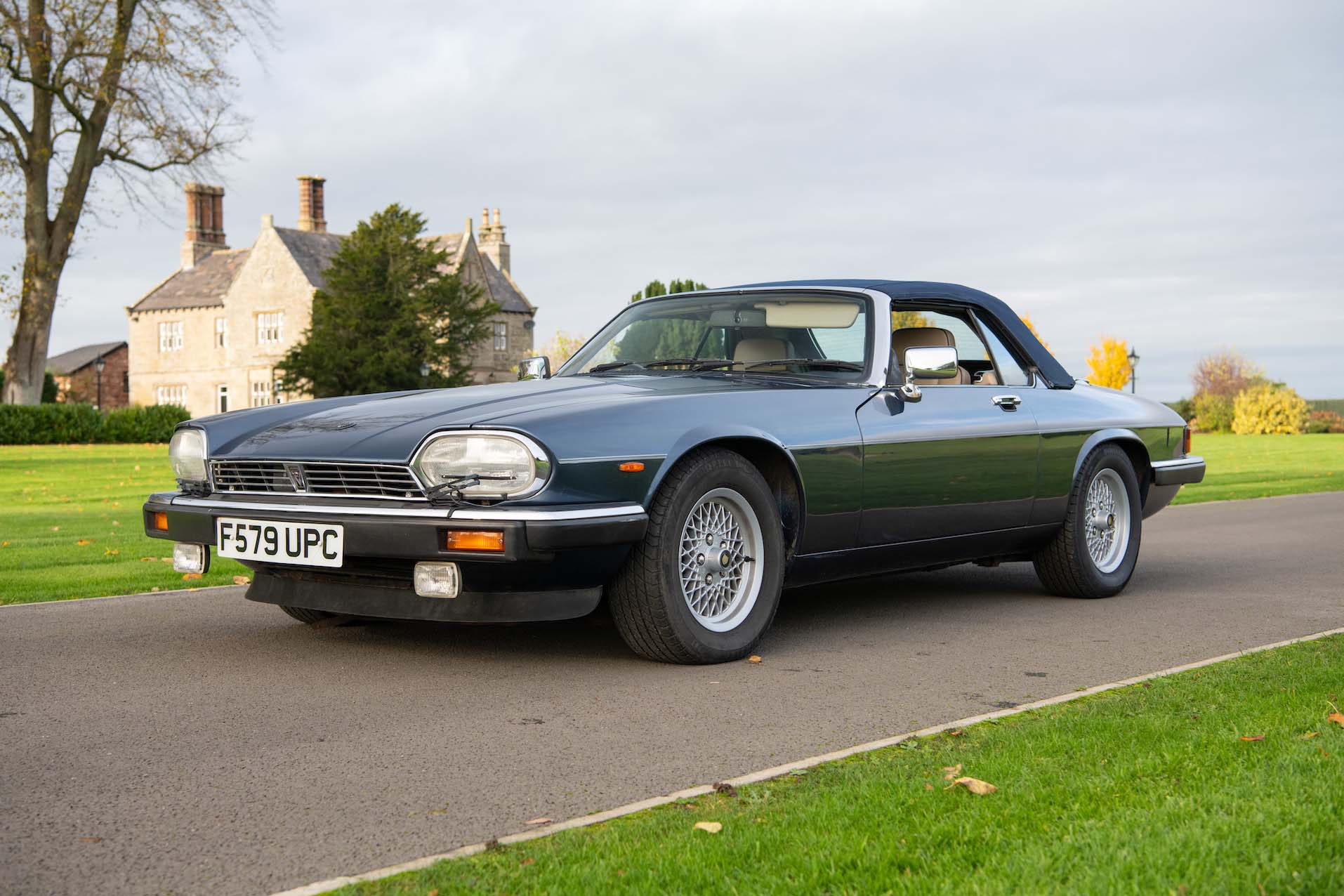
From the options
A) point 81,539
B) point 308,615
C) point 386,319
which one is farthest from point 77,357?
point 308,615

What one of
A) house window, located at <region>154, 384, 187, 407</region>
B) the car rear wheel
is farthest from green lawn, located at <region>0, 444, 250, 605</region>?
house window, located at <region>154, 384, 187, 407</region>

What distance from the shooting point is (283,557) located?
5.07 metres

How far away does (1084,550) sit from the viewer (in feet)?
23.9

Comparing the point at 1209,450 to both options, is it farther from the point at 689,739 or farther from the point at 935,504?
the point at 689,739

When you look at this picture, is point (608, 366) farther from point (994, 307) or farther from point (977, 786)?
point (977, 786)

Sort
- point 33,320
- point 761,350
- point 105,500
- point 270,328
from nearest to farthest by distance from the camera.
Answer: point 761,350 < point 105,500 < point 33,320 < point 270,328

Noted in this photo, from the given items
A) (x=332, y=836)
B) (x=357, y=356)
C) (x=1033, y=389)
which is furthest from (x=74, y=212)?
(x=332, y=836)

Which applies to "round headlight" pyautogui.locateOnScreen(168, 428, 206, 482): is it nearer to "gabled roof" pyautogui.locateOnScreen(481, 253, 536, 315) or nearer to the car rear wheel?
the car rear wheel

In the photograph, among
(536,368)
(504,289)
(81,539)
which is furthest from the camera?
(504,289)

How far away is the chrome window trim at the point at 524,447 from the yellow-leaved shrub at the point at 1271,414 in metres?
52.8

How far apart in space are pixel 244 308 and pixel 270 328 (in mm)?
1655

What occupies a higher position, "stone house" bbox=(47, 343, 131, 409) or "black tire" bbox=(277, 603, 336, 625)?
"stone house" bbox=(47, 343, 131, 409)

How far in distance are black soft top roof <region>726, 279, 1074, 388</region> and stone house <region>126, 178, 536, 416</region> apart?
49.9m

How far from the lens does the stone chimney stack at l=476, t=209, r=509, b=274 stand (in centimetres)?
6656
